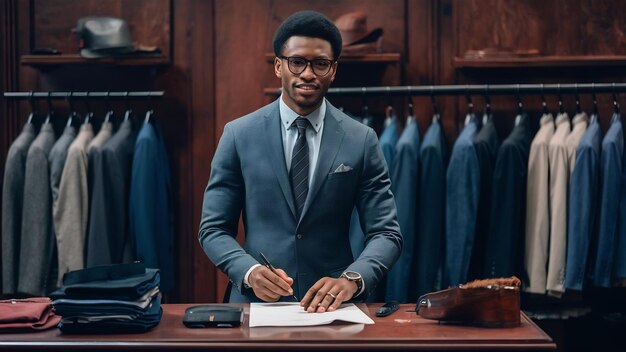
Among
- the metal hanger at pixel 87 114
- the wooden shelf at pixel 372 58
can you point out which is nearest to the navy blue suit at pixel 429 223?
the wooden shelf at pixel 372 58

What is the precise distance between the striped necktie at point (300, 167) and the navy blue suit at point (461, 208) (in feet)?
5.29

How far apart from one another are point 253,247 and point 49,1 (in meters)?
2.83

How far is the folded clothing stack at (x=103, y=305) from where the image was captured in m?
2.44

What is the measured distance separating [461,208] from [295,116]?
1641mm

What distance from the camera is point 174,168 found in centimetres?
518

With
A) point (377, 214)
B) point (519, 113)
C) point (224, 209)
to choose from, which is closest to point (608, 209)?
point (519, 113)

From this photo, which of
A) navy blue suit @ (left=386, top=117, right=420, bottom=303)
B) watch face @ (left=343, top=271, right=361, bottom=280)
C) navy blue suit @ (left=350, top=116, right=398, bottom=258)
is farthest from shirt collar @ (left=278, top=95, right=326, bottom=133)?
navy blue suit @ (left=386, top=117, right=420, bottom=303)

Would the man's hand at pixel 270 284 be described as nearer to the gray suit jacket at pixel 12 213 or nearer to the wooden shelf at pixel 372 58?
the wooden shelf at pixel 372 58

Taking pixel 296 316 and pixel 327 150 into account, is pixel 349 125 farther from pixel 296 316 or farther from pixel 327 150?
pixel 296 316

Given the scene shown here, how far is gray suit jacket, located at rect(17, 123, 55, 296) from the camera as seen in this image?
4.67m

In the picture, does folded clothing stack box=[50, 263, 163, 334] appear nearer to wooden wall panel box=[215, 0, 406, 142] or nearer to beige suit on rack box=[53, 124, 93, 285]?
beige suit on rack box=[53, 124, 93, 285]

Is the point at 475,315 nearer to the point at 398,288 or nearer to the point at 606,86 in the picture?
the point at 398,288

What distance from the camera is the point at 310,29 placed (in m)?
2.86

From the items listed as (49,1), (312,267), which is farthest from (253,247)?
(49,1)
